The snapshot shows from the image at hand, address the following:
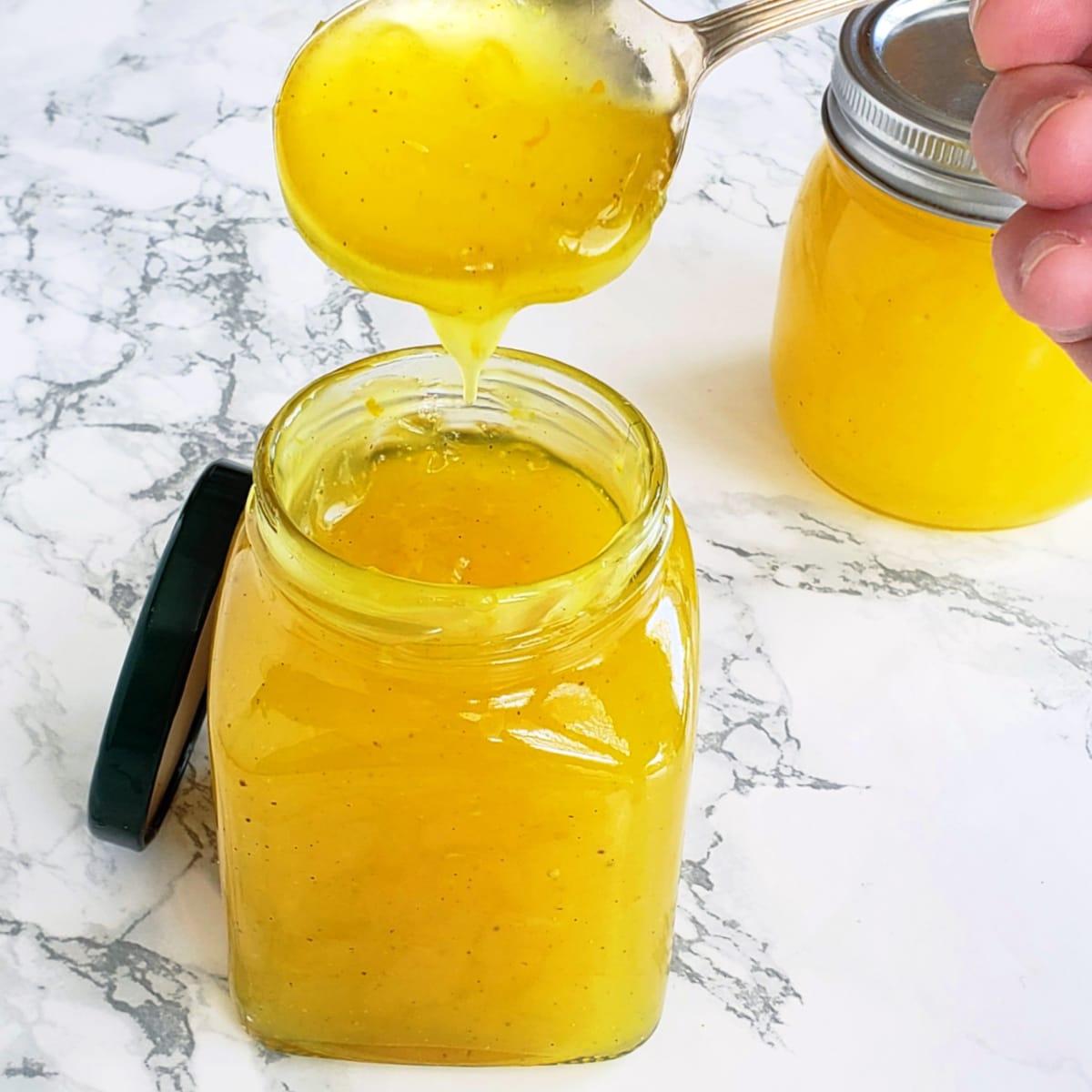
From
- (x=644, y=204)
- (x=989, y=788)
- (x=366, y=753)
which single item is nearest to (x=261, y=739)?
(x=366, y=753)

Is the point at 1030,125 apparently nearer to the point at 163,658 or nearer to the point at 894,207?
the point at 894,207

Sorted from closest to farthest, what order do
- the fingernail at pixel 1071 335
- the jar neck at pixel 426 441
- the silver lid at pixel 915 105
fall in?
the jar neck at pixel 426 441
the fingernail at pixel 1071 335
the silver lid at pixel 915 105

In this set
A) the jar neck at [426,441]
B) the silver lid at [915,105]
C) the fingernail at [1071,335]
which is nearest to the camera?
the jar neck at [426,441]

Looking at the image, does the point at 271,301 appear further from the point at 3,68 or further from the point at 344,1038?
the point at 344,1038

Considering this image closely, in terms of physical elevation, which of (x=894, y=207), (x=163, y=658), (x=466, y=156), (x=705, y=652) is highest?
(x=466, y=156)

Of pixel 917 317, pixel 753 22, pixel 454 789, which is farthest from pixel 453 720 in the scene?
pixel 917 317

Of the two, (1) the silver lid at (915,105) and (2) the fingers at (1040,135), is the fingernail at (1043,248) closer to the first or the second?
(2) the fingers at (1040,135)

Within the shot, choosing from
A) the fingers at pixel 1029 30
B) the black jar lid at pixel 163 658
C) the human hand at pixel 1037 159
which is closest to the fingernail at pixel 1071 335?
the human hand at pixel 1037 159
